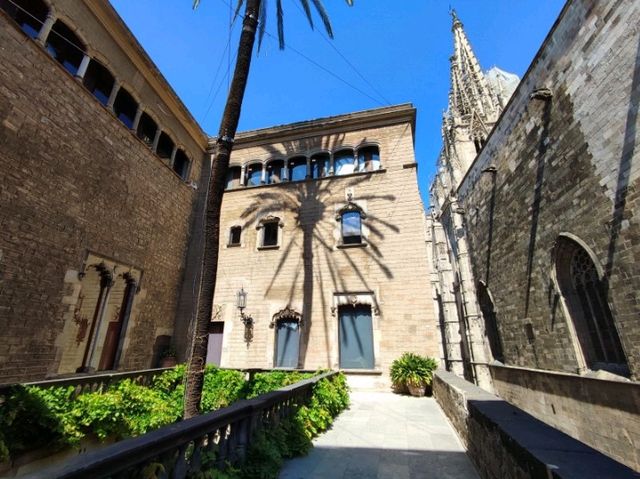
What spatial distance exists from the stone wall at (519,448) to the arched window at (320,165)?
1210cm

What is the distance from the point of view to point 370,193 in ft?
45.9

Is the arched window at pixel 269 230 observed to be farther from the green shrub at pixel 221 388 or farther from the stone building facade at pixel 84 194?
the green shrub at pixel 221 388

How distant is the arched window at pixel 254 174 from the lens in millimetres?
16392

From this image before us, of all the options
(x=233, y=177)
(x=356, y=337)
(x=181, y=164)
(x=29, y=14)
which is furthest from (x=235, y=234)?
(x=29, y=14)

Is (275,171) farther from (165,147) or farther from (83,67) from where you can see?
(83,67)

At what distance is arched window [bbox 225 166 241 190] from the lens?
1664 centimetres

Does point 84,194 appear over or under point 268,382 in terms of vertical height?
over

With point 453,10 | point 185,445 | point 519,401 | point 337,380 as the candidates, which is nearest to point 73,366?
point 337,380

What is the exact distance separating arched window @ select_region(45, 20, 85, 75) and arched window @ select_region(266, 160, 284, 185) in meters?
8.40

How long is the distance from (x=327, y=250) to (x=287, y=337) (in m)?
4.02

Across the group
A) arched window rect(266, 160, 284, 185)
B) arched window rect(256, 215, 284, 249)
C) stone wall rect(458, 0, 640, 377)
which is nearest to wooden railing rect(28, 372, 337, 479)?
stone wall rect(458, 0, 640, 377)

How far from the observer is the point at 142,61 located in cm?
1262

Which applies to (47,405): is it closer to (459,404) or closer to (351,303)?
(459,404)

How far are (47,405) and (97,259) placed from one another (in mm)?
5353
